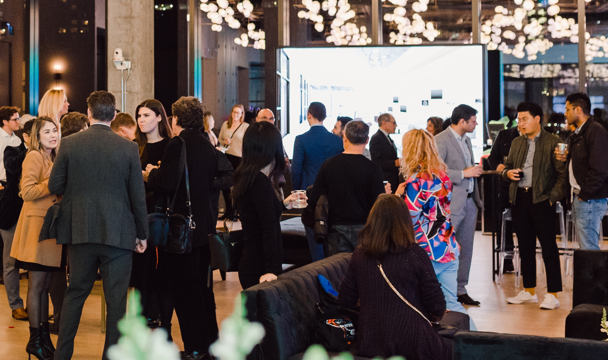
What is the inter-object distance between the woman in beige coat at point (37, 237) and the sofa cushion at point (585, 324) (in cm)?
322

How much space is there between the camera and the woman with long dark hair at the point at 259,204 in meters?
3.20

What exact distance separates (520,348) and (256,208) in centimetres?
151

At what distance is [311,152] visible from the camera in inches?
224

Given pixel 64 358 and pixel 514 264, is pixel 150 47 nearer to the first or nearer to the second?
pixel 514 264

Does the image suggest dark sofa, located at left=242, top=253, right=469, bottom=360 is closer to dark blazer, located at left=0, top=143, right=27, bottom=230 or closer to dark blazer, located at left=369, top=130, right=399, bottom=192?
dark blazer, located at left=0, top=143, right=27, bottom=230

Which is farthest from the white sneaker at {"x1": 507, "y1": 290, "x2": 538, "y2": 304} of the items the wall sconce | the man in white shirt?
the wall sconce

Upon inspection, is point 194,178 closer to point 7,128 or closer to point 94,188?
point 94,188

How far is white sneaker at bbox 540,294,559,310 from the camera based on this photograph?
5473 millimetres

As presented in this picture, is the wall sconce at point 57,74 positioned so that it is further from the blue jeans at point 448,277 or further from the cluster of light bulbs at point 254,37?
the blue jeans at point 448,277

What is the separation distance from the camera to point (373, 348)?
280cm

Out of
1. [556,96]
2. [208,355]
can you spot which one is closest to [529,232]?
[208,355]

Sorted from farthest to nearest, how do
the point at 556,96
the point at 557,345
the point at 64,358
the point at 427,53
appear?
the point at 556,96 < the point at 427,53 < the point at 64,358 < the point at 557,345

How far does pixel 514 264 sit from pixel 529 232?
137 cm

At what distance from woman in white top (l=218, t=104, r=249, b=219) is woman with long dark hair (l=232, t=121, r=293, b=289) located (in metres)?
5.52
